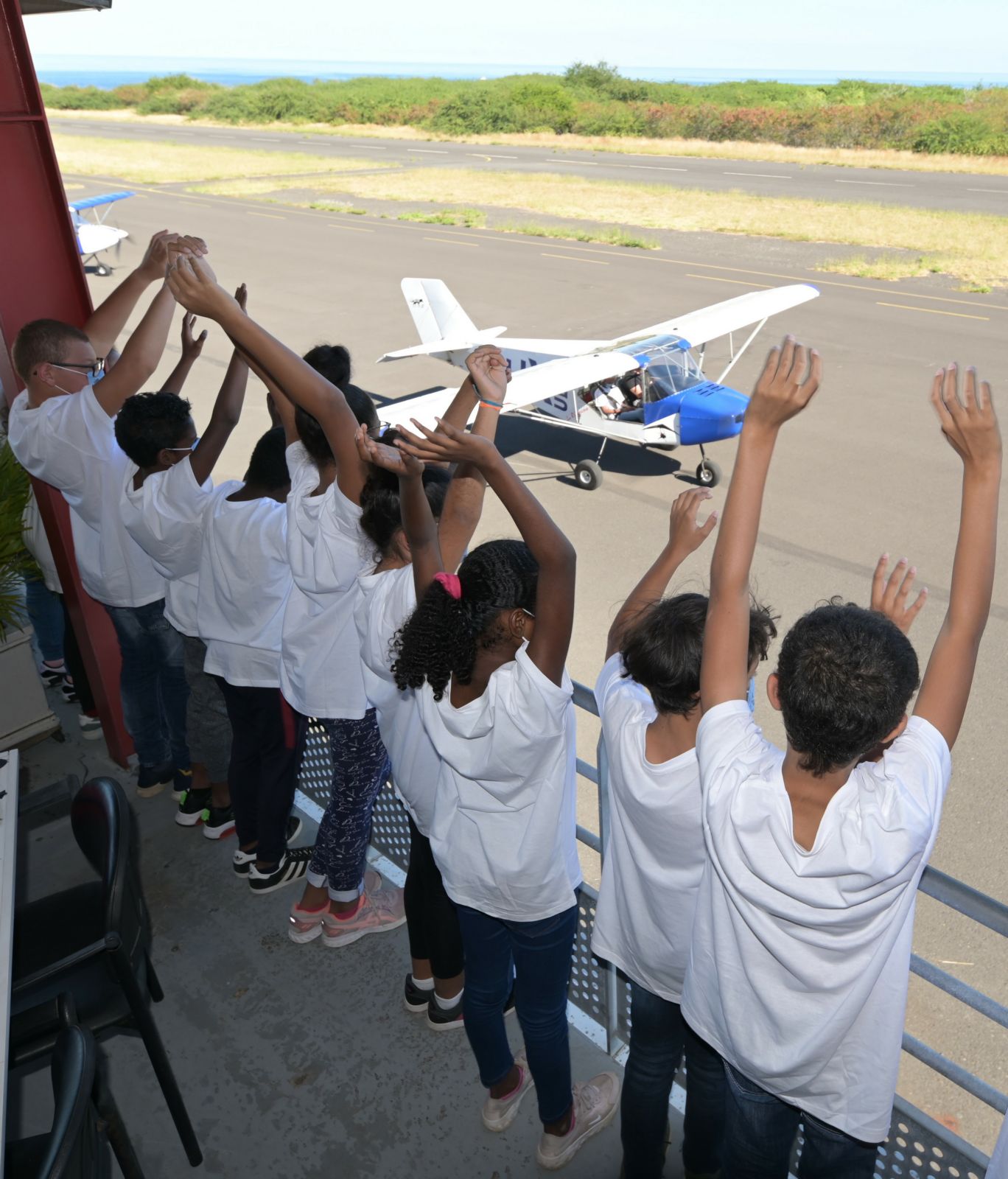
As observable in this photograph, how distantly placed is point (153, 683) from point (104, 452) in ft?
3.22

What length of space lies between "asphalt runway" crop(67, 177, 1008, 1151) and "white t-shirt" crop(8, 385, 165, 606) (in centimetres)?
258

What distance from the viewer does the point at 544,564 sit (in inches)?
78.5

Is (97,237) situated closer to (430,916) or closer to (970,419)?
(430,916)

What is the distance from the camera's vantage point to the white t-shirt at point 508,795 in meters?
2.02

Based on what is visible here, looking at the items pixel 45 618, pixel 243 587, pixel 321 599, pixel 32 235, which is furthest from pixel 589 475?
pixel 321 599

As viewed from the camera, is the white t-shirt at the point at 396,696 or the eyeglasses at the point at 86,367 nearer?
the white t-shirt at the point at 396,696

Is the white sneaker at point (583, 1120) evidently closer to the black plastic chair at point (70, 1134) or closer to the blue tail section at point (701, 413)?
the black plastic chair at point (70, 1134)

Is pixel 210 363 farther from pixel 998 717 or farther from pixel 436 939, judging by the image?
pixel 436 939

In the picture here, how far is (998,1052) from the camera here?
3699 mm

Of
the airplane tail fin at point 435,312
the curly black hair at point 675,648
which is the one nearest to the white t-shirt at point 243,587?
the curly black hair at point 675,648

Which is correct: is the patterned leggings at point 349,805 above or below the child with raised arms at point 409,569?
below

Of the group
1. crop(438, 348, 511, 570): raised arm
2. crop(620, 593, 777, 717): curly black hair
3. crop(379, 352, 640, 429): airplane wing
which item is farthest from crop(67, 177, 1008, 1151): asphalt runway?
crop(438, 348, 511, 570): raised arm

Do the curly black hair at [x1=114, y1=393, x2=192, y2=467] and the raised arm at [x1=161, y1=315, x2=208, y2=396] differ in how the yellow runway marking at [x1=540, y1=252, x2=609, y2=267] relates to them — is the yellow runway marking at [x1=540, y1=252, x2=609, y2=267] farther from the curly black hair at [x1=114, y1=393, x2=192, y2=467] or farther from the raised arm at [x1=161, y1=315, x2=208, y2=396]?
the curly black hair at [x1=114, y1=393, x2=192, y2=467]

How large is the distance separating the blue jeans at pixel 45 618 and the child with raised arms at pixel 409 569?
3.16 metres
